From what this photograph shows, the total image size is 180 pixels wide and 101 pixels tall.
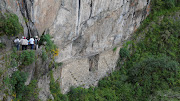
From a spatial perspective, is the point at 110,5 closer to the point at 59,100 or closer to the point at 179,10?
the point at 59,100

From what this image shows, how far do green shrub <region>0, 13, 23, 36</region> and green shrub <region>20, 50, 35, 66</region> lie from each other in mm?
840

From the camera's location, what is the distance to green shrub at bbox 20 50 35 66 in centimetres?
814

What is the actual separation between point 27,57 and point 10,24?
1361 millimetres

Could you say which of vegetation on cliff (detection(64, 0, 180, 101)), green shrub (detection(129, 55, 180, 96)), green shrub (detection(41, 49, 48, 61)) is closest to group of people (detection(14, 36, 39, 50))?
green shrub (detection(41, 49, 48, 61))

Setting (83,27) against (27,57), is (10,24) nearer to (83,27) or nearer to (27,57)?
(27,57)

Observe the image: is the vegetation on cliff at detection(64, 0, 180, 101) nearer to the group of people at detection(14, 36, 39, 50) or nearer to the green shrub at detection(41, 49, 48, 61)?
the green shrub at detection(41, 49, 48, 61)

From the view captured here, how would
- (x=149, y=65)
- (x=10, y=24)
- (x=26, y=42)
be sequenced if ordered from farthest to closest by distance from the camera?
1. (x=149, y=65)
2. (x=26, y=42)
3. (x=10, y=24)

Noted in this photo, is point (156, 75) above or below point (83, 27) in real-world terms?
below

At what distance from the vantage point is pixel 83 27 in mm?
11414

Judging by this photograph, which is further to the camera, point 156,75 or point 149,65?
point 149,65

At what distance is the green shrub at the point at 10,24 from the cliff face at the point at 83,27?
0.38m

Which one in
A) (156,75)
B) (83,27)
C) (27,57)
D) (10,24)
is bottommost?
(156,75)

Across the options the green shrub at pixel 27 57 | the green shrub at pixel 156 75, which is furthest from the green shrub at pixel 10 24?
the green shrub at pixel 156 75

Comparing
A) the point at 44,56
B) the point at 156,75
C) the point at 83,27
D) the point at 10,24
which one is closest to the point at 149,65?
the point at 156,75
